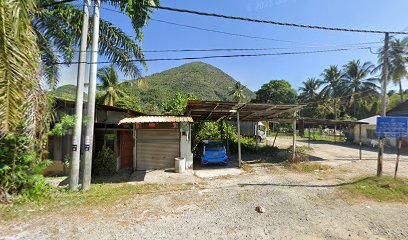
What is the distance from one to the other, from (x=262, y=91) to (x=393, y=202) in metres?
49.8

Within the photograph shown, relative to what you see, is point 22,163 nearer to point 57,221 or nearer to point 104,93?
point 57,221

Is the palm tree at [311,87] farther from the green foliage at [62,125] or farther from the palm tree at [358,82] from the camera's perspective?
the green foliage at [62,125]

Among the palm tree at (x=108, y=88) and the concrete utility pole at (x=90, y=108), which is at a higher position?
the palm tree at (x=108, y=88)

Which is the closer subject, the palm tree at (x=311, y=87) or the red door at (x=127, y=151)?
the red door at (x=127, y=151)

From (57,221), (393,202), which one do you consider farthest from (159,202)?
(393,202)

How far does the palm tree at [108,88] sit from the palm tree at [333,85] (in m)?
37.1

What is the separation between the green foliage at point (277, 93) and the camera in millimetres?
50625

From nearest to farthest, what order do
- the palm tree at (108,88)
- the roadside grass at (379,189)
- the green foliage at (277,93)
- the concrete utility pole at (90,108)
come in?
1. the roadside grass at (379,189)
2. the concrete utility pole at (90,108)
3. the palm tree at (108,88)
4. the green foliage at (277,93)

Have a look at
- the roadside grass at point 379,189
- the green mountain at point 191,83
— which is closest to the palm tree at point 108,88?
the green mountain at point 191,83

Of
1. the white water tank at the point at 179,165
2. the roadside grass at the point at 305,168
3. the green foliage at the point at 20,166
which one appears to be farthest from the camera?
the roadside grass at the point at 305,168

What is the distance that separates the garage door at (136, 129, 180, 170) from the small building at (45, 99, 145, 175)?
651 mm

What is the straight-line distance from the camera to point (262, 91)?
54.0m

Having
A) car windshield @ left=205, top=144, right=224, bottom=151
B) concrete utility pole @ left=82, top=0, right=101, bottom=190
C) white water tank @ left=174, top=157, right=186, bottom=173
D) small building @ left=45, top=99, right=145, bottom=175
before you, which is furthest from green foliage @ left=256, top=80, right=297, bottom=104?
concrete utility pole @ left=82, top=0, right=101, bottom=190

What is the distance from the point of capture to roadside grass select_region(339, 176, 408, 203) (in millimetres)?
6531
